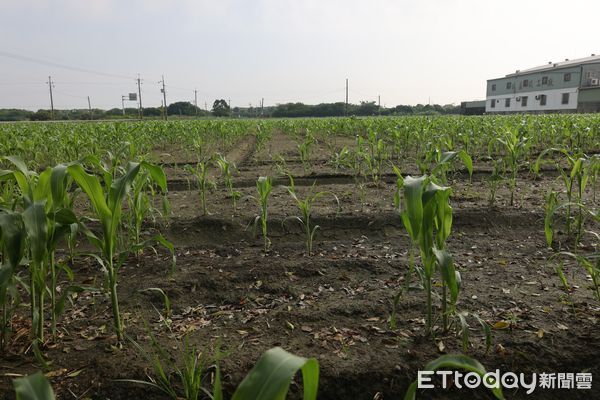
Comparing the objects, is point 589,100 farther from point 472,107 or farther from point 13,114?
point 13,114

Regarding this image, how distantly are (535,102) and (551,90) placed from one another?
8.00 feet

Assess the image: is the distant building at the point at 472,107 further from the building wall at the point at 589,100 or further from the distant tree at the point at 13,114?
the distant tree at the point at 13,114

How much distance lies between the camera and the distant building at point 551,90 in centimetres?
4424

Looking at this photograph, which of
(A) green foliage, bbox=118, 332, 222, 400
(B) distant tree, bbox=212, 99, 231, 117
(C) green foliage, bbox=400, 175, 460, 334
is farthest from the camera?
(B) distant tree, bbox=212, 99, 231, 117

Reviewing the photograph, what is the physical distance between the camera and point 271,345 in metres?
2.07

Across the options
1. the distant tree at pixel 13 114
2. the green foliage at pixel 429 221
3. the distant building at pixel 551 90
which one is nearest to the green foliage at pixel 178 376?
the green foliage at pixel 429 221

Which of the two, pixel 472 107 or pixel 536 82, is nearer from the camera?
pixel 536 82

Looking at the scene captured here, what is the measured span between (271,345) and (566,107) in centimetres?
5492

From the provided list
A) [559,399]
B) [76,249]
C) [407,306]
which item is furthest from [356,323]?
[76,249]

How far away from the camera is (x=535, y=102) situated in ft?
166

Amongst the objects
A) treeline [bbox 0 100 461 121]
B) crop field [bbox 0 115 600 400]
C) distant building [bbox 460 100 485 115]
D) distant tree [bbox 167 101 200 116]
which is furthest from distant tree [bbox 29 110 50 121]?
crop field [bbox 0 115 600 400]

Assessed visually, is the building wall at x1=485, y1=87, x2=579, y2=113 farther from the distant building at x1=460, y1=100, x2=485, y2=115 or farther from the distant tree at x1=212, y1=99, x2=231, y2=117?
the distant tree at x1=212, y1=99, x2=231, y2=117

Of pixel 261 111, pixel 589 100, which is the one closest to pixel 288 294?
pixel 589 100

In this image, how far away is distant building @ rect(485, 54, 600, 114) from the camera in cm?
4424
